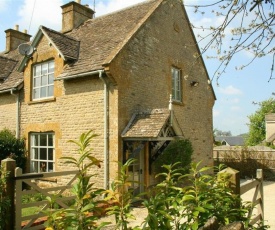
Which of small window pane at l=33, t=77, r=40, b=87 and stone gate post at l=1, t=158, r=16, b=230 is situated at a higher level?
small window pane at l=33, t=77, r=40, b=87

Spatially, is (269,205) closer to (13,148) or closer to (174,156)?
(174,156)

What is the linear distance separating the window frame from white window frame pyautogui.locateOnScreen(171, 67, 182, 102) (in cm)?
585

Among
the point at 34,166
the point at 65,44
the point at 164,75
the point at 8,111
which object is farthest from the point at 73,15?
the point at 34,166

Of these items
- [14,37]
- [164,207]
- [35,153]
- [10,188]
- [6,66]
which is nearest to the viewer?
[164,207]

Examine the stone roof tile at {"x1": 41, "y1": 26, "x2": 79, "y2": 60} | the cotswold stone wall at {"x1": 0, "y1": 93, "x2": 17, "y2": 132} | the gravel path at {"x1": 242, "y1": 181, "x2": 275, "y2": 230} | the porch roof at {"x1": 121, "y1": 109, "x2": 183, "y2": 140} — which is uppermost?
the stone roof tile at {"x1": 41, "y1": 26, "x2": 79, "y2": 60}

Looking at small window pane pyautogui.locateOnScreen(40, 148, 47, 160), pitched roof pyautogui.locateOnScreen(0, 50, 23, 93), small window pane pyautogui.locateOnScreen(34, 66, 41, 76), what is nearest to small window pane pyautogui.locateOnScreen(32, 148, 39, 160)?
small window pane pyautogui.locateOnScreen(40, 148, 47, 160)

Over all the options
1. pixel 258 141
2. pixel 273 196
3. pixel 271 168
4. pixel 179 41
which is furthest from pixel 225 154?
pixel 258 141

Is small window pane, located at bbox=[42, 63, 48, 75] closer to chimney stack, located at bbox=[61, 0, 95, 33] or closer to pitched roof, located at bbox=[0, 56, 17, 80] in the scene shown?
chimney stack, located at bbox=[61, 0, 95, 33]

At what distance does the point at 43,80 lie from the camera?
1323 cm

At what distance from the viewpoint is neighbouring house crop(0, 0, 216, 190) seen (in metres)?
10.5

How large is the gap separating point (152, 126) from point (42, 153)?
5803 mm

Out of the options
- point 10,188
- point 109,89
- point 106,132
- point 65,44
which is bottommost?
point 10,188

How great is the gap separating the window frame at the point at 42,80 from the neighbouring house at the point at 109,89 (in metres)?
0.05

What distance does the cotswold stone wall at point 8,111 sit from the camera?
14316 mm
